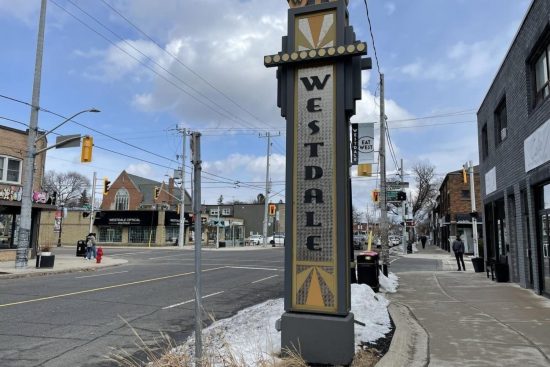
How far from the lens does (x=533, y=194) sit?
1233cm

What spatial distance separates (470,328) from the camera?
26.1 ft

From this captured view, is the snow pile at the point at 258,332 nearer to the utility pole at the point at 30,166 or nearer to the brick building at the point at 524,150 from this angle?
the brick building at the point at 524,150

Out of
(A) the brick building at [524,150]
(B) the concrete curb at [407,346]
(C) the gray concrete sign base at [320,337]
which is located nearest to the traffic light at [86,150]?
(B) the concrete curb at [407,346]

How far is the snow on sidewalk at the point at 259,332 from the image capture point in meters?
5.54

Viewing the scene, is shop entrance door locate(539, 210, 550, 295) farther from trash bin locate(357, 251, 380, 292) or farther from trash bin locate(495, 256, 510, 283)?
trash bin locate(357, 251, 380, 292)

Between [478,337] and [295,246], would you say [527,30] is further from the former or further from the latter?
[295,246]

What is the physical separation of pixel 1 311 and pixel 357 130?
11310 millimetres

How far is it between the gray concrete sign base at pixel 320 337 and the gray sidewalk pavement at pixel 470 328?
1.80 feet

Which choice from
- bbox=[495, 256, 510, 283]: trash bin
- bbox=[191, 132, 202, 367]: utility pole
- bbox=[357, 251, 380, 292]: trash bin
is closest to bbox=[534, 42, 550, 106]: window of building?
bbox=[357, 251, 380, 292]: trash bin

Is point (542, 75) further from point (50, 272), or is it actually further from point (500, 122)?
point (50, 272)

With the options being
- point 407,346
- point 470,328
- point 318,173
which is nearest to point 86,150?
point 318,173

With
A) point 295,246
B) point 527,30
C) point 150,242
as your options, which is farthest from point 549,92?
point 150,242

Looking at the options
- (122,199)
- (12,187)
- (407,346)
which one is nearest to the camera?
(407,346)

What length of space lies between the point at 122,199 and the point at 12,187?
5550cm
